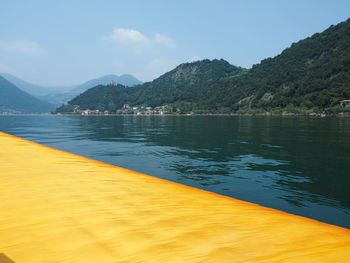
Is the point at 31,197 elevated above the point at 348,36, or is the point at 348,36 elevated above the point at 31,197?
the point at 348,36

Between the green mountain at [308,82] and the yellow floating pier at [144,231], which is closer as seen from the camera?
the yellow floating pier at [144,231]

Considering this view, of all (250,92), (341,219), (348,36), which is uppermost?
(348,36)

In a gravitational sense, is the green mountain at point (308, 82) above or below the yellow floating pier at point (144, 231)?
above

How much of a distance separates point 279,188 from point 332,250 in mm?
7278

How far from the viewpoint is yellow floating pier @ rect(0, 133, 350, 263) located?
9.07 feet

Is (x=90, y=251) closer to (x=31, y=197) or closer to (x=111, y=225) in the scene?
(x=111, y=225)

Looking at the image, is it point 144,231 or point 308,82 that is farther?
point 308,82

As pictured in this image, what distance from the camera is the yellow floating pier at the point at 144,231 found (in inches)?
109

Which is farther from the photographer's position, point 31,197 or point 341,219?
point 341,219

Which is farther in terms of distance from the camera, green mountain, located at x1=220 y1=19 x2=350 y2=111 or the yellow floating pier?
green mountain, located at x1=220 y1=19 x2=350 y2=111

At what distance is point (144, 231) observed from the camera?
3.40 m

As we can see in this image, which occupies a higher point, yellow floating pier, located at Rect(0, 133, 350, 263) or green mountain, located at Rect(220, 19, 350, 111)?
green mountain, located at Rect(220, 19, 350, 111)

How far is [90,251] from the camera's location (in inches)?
109

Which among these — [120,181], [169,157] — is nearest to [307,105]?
[169,157]
